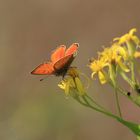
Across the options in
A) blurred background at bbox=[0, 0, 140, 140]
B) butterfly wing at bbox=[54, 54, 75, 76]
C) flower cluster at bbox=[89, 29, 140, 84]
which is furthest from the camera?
blurred background at bbox=[0, 0, 140, 140]

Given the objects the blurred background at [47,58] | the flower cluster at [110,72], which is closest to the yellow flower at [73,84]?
the flower cluster at [110,72]

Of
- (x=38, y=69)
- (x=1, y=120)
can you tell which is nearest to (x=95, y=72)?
(x=38, y=69)

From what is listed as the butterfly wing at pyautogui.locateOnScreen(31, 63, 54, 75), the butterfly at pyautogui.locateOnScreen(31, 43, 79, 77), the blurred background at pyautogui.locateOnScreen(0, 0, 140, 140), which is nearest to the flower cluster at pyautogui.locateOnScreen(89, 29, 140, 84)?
the butterfly at pyautogui.locateOnScreen(31, 43, 79, 77)

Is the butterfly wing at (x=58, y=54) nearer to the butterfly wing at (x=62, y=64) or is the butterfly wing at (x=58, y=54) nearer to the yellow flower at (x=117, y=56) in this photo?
the butterfly wing at (x=62, y=64)

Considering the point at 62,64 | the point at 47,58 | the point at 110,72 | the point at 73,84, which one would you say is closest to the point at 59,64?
the point at 62,64

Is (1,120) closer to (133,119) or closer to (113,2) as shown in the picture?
(133,119)

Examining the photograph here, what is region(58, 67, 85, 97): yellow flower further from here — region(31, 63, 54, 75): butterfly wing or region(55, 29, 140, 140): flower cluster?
region(31, 63, 54, 75): butterfly wing

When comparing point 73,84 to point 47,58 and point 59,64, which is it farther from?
point 47,58

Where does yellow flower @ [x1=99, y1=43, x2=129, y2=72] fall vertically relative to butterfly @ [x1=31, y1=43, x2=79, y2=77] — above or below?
below
